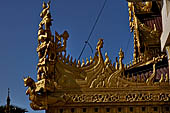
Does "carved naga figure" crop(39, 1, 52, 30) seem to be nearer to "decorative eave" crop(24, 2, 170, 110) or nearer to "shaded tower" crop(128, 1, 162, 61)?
"decorative eave" crop(24, 2, 170, 110)

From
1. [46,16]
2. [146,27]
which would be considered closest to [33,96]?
[46,16]

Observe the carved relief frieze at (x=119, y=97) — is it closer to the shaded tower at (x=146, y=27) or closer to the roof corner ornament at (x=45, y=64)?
the roof corner ornament at (x=45, y=64)

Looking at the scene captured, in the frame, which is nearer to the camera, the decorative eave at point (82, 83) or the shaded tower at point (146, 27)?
the decorative eave at point (82, 83)

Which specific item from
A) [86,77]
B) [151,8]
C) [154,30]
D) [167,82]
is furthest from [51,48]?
[151,8]

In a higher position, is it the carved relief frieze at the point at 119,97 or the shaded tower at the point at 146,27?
the shaded tower at the point at 146,27

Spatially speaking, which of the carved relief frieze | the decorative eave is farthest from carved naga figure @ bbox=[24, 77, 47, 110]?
the carved relief frieze

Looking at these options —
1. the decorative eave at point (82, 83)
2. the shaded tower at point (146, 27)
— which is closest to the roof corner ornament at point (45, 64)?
the decorative eave at point (82, 83)

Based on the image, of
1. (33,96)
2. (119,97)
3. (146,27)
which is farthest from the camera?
(146,27)

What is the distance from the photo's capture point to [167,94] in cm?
1357

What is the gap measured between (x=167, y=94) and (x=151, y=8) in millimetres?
10862

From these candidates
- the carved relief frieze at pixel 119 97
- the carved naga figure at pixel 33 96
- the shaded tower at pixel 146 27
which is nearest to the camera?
the carved naga figure at pixel 33 96

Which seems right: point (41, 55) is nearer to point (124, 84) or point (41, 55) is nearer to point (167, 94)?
point (124, 84)

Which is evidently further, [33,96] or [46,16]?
[46,16]

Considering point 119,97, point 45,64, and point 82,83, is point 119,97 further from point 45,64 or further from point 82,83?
point 45,64
